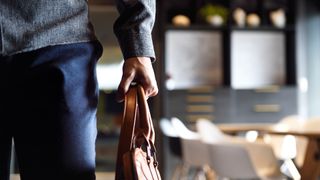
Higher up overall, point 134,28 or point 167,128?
point 134,28

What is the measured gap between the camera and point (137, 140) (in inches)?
40.4

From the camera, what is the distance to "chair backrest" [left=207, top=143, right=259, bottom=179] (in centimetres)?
345

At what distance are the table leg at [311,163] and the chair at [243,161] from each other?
361mm

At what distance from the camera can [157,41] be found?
20.2 feet

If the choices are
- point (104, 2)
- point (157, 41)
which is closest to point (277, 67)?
point (157, 41)

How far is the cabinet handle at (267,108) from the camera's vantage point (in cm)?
636

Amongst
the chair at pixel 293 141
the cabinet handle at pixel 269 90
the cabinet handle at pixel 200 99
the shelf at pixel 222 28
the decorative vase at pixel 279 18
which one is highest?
the decorative vase at pixel 279 18

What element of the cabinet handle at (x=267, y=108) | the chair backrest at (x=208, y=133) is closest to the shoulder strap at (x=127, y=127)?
the chair backrest at (x=208, y=133)

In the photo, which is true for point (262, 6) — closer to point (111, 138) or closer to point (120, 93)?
point (111, 138)

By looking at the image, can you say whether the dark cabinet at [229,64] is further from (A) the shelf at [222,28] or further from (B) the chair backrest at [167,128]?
(B) the chair backrest at [167,128]

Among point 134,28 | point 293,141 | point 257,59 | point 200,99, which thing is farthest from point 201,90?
point 134,28

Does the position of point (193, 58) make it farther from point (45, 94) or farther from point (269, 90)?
point (45, 94)

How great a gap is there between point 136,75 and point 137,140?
122 millimetres

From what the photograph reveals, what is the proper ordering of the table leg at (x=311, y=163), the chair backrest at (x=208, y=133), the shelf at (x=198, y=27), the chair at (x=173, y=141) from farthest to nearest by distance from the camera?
the shelf at (x=198, y=27) → the chair at (x=173, y=141) → the chair backrest at (x=208, y=133) → the table leg at (x=311, y=163)
